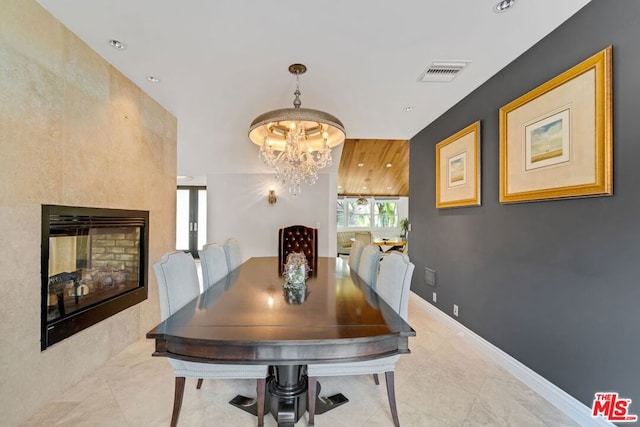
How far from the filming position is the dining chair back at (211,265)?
244 centimetres

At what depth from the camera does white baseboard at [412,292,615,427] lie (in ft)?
5.74

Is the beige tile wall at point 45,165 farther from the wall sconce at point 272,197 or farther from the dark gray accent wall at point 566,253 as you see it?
the wall sconce at point 272,197

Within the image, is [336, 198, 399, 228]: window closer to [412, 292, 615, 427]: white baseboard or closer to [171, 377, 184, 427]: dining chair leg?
[412, 292, 615, 427]: white baseboard

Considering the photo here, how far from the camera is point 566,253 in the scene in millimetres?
1929

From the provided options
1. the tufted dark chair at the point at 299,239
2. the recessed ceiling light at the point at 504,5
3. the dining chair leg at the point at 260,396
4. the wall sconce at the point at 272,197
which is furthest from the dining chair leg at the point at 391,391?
the wall sconce at the point at 272,197

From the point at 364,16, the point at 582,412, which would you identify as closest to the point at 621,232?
the point at 582,412

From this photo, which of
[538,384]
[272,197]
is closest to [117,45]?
[538,384]

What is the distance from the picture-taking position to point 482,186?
284 cm

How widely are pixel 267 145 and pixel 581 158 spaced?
228cm

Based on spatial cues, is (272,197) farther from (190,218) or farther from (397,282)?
(397,282)

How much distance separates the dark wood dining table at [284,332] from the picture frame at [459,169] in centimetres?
164

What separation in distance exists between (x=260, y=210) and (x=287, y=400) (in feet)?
16.0

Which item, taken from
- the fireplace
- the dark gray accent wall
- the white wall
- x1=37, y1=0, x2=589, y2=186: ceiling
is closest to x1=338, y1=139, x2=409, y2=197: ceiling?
the white wall
